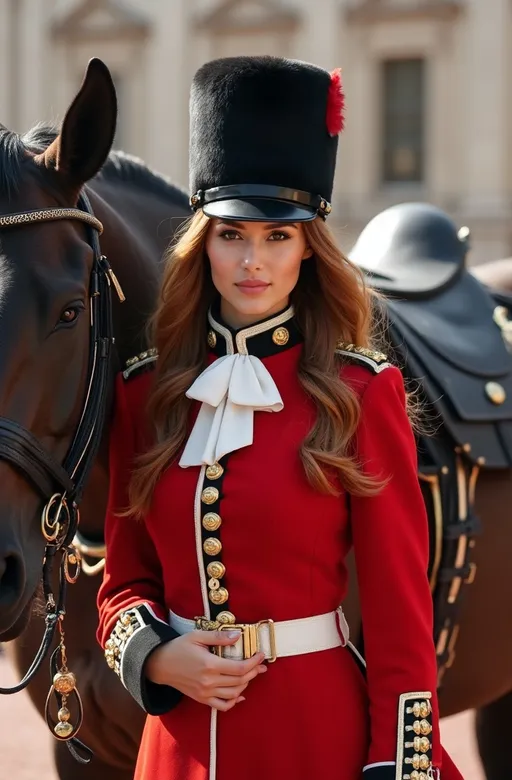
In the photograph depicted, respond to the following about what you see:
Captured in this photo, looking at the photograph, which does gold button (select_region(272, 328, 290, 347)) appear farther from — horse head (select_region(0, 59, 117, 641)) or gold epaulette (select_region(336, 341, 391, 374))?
horse head (select_region(0, 59, 117, 641))

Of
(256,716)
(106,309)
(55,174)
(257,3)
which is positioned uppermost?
(257,3)

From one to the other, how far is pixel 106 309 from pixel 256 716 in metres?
0.73

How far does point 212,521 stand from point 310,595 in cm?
20

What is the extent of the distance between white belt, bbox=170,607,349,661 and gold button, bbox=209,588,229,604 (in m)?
0.04

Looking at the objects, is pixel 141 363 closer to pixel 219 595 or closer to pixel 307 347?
pixel 307 347

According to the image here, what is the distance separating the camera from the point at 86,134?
201 cm

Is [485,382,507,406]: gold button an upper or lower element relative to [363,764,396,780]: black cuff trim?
upper

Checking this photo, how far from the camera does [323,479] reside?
1.87 m

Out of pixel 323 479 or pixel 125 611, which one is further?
pixel 125 611

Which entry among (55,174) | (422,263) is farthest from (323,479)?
(422,263)

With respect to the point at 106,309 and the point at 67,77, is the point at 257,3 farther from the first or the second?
the point at 106,309

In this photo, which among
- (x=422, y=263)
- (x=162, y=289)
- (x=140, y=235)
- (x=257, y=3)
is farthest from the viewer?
(x=257, y=3)

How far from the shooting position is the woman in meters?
1.89

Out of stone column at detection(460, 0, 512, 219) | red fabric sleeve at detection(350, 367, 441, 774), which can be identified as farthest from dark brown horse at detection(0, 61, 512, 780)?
stone column at detection(460, 0, 512, 219)
